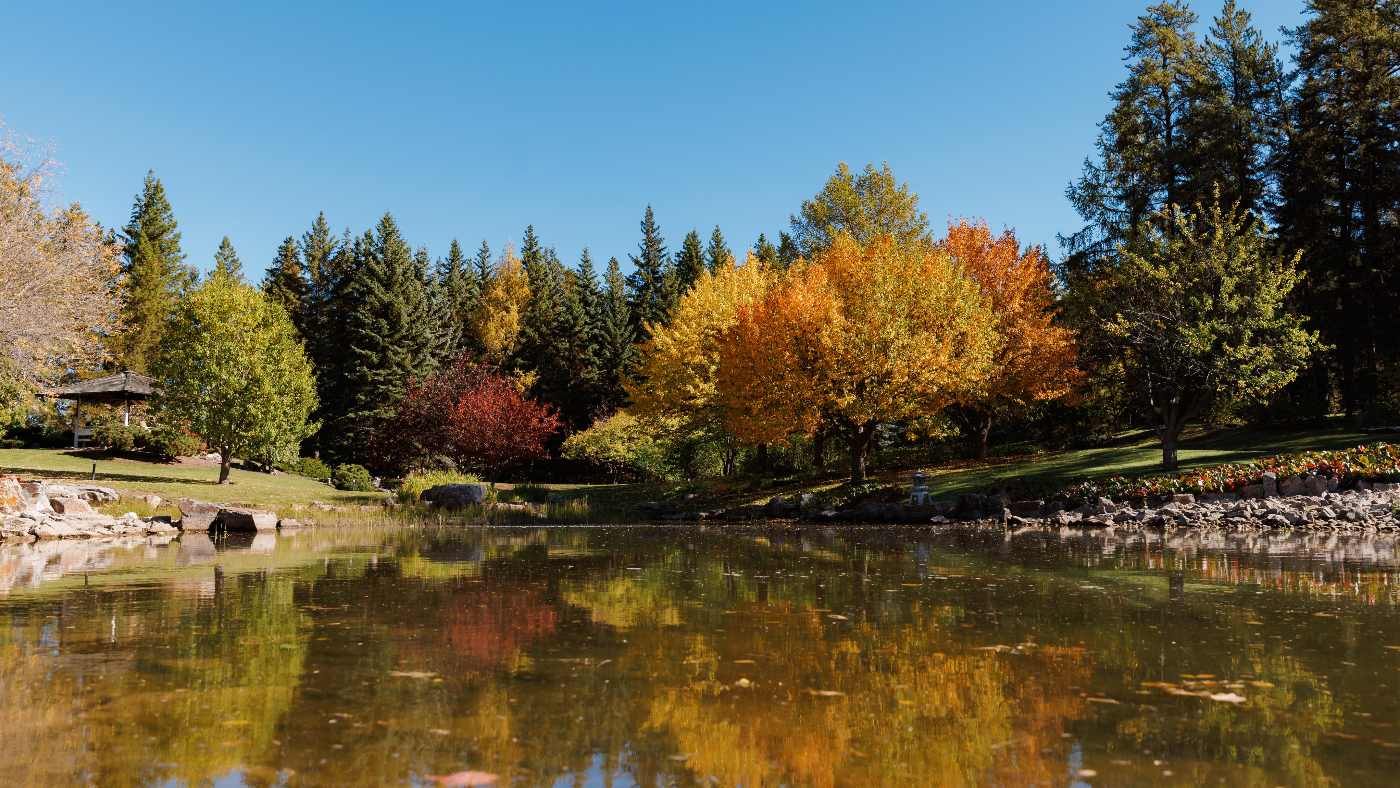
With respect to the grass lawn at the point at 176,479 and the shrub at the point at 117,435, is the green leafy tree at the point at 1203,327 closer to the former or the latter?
the grass lawn at the point at 176,479

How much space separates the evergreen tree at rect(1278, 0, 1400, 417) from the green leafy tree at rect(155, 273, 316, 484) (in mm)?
40213

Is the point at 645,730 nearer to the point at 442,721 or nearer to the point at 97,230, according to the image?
the point at 442,721

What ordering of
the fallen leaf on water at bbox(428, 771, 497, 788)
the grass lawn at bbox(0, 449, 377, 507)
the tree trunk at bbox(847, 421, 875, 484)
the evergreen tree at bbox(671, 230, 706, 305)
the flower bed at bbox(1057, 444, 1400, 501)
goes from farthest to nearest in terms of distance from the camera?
the evergreen tree at bbox(671, 230, 706, 305)
the tree trunk at bbox(847, 421, 875, 484)
the grass lawn at bbox(0, 449, 377, 507)
the flower bed at bbox(1057, 444, 1400, 501)
the fallen leaf on water at bbox(428, 771, 497, 788)

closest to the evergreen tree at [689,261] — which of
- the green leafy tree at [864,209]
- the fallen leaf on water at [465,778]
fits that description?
the green leafy tree at [864,209]

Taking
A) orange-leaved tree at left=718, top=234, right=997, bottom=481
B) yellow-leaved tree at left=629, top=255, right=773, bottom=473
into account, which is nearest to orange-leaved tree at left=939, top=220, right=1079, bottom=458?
orange-leaved tree at left=718, top=234, right=997, bottom=481

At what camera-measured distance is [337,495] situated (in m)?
33.4

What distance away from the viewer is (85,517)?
66.8 ft

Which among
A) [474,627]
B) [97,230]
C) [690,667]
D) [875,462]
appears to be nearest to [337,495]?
[97,230]

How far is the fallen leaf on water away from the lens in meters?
4.08

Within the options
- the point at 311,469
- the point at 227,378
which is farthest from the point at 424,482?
the point at 311,469

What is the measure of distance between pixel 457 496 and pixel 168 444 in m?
18.9

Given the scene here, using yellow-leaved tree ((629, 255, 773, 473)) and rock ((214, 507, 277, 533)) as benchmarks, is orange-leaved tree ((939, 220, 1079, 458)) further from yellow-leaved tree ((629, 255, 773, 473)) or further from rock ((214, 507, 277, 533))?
rock ((214, 507, 277, 533))

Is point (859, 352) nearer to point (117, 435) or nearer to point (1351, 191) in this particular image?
point (1351, 191)

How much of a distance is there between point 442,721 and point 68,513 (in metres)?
20.5
